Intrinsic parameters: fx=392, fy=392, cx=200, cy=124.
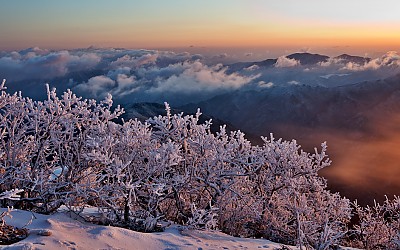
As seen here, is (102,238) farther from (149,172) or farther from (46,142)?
(46,142)

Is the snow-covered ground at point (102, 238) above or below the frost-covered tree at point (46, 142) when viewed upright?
below

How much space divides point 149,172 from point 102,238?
245 cm

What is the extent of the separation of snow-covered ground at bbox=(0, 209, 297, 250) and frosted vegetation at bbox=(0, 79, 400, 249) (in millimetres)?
545

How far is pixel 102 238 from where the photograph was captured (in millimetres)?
7469

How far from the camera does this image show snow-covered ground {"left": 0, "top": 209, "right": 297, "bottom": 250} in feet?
23.1

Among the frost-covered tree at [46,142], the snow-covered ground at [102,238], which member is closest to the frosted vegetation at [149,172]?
the frost-covered tree at [46,142]

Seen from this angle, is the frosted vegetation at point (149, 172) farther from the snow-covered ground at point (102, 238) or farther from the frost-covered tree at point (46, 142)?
the snow-covered ground at point (102, 238)

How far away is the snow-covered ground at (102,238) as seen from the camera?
705cm

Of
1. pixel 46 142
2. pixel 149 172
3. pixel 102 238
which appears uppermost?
pixel 46 142

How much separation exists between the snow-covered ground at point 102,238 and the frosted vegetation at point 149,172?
21.5 inches

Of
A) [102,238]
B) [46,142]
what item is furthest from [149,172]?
[46,142]

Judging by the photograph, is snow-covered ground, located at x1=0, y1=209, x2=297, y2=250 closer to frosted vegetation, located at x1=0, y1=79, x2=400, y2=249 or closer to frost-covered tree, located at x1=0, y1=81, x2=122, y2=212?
frosted vegetation, located at x1=0, y1=79, x2=400, y2=249

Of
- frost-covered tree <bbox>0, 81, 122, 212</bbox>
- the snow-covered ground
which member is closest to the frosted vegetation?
frost-covered tree <bbox>0, 81, 122, 212</bbox>

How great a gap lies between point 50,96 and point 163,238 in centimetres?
485
